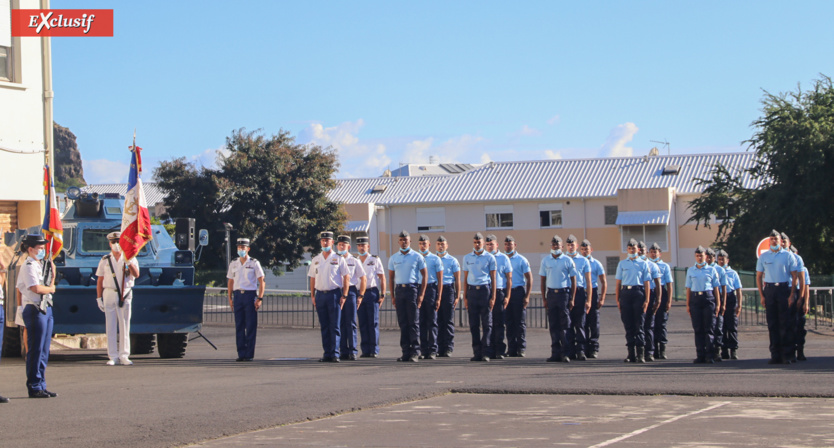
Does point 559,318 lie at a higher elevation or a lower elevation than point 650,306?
lower

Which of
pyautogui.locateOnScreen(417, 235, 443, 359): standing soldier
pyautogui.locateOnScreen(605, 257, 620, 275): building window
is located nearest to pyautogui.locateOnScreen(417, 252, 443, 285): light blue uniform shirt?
pyautogui.locateOnScreen(417, 235, 443, 359): standing soldier

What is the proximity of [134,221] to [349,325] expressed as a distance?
3888mm

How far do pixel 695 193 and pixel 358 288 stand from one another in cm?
4105

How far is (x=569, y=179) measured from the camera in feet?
190

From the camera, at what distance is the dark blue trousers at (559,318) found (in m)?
14.5

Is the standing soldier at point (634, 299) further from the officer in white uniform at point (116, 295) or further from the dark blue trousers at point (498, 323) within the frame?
the officer in white uniform at point (116, 295)

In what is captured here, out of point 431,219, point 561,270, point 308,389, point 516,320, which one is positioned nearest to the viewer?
point 308,389

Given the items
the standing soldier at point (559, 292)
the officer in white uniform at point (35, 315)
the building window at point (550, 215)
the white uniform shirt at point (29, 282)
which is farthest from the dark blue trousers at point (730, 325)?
the building window at point (550, 215)

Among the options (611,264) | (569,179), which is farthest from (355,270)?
(569,179)

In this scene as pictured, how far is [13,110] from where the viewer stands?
64.1 feet

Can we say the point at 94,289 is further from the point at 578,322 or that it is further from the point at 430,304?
the point at 578,322

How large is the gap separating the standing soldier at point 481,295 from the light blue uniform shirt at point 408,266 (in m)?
0.75

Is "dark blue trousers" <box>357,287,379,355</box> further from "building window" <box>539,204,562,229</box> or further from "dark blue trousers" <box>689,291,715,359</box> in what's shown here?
"building window" <box>539,204,562,229</box>

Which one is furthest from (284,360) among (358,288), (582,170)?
(582,170)
